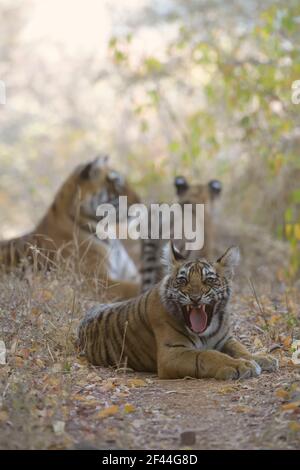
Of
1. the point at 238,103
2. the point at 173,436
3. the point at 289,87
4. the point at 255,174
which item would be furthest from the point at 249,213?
the point at 173,436

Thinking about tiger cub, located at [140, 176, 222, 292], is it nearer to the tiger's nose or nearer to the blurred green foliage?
the blurred green foliage

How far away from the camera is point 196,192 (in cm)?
1001

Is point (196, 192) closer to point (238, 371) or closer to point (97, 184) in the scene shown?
point (97, 184)

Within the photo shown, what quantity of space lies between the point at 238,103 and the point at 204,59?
3.17 ft

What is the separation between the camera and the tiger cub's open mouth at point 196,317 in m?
5.52

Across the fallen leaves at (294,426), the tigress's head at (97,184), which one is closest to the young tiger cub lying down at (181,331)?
the fallen leaves at (294,426)

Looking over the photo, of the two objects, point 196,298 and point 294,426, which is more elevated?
A: point 196,298

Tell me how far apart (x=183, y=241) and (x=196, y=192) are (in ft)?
4.07

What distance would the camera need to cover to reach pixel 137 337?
18.9ft

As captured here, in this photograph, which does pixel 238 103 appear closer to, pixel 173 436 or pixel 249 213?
pixel 249 213

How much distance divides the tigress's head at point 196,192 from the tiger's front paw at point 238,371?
182 inches

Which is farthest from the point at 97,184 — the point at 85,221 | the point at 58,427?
the point at 58,427

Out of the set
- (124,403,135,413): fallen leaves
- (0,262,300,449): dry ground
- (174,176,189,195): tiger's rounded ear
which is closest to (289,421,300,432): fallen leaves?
(0,262,300,449): dry ground

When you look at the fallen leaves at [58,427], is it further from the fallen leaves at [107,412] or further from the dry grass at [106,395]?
the fallen leaves at [107,412]
